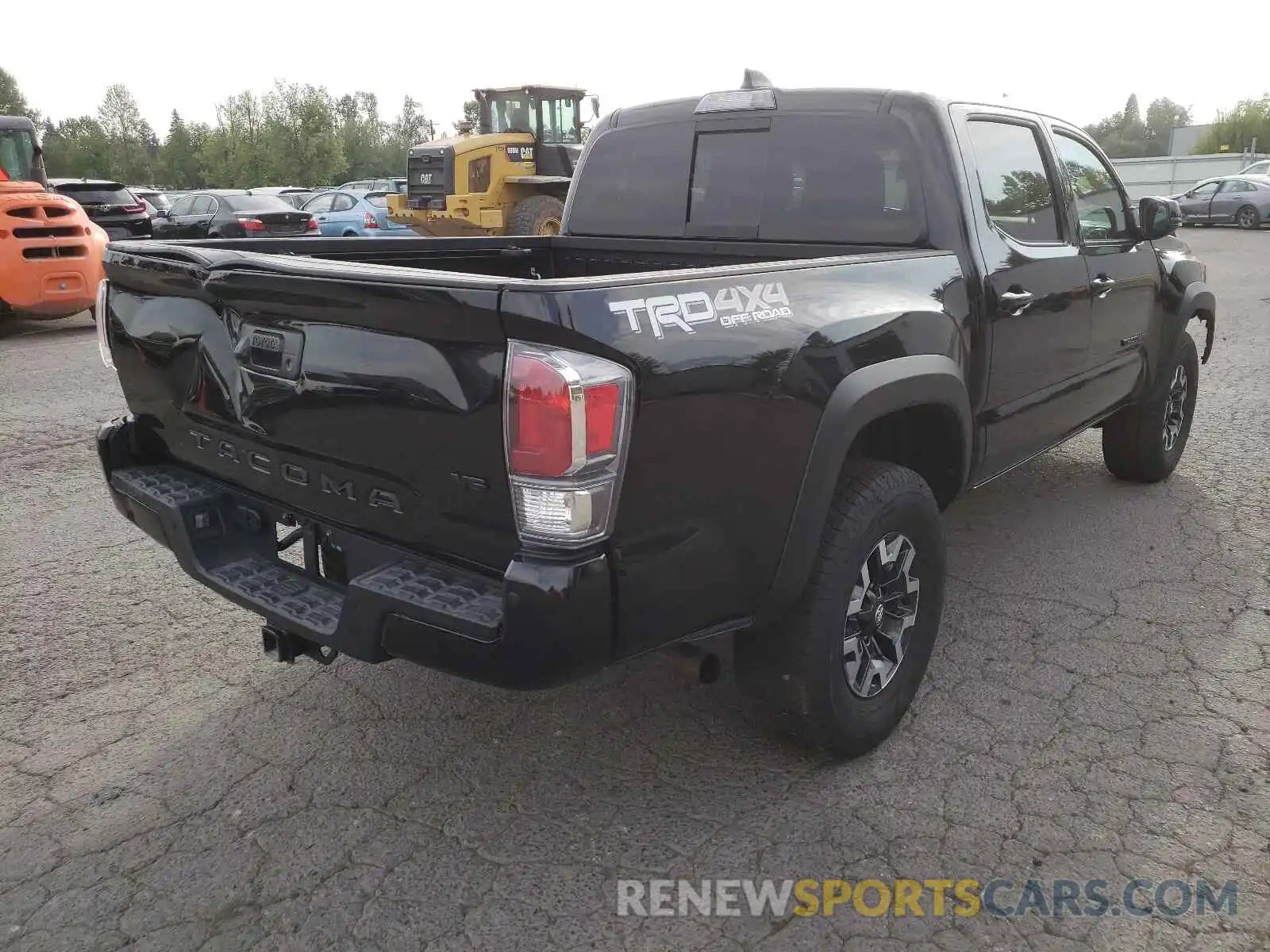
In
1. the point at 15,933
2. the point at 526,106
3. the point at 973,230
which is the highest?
the point at 526,106

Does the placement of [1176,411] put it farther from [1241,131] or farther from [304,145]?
[1241,131]

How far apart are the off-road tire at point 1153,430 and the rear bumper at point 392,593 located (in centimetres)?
400

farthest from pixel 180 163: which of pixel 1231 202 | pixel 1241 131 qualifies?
pixel 1241 131

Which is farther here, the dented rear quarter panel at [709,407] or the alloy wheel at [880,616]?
the alloy wheel at [880,616]

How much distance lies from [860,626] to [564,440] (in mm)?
1319

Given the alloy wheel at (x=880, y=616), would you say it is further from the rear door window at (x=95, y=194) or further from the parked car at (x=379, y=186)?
the parked car at (x=379, y=186)

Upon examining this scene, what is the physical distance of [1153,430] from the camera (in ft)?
17.7

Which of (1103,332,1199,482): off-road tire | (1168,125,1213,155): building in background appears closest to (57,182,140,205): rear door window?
(1103,332,1199,482): off-road tire

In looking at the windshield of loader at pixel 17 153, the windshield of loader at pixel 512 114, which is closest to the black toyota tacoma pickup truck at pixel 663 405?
the windshield of loader at pixel 17 153

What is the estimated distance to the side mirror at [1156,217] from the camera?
4.58 metres

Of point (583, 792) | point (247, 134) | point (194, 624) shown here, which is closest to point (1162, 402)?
point (583, 792)

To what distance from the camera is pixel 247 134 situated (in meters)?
70.4

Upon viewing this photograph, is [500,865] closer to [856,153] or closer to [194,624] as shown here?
[194,624]

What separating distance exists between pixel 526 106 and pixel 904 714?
52.7ft
